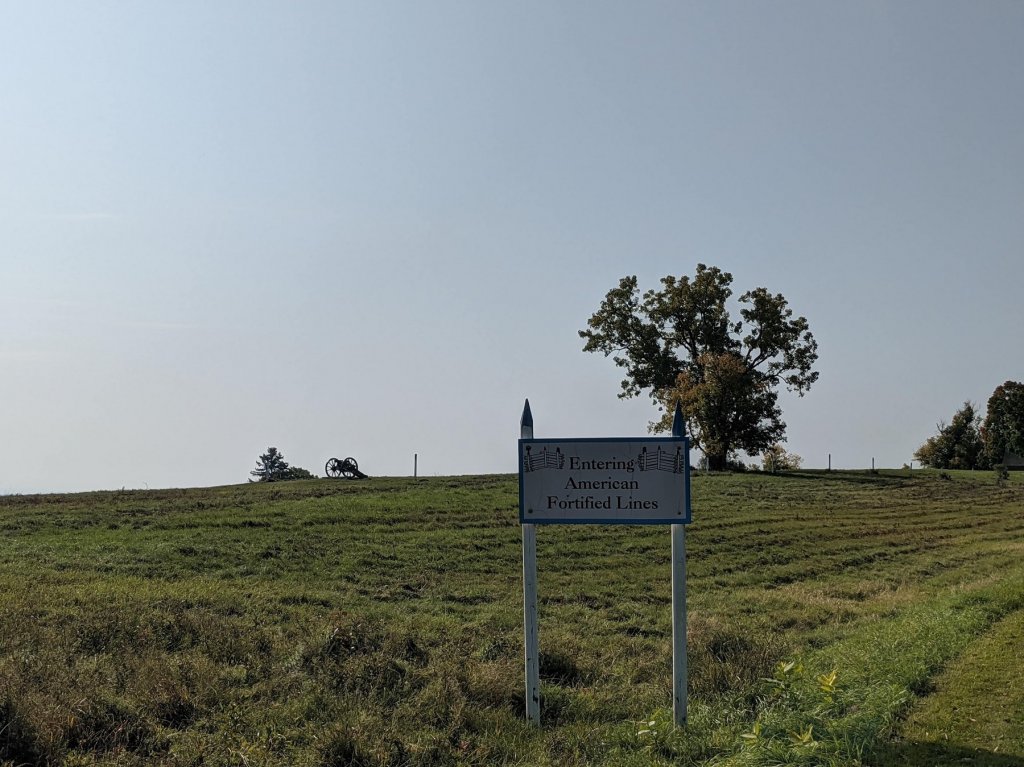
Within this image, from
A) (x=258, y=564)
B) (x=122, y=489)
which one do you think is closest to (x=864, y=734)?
(x=258, y=564)

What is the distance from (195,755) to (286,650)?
2.94 m

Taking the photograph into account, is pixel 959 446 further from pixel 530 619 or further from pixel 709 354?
pixel 530 619

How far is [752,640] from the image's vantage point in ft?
35.8

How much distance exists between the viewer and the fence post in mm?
8398

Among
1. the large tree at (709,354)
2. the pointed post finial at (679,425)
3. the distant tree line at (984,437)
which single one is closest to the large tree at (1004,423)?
the distant tree line at (984,437)

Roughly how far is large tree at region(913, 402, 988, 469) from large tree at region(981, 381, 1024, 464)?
6.20 ft

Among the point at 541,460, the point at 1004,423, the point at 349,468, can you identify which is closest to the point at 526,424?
the point at 541,460

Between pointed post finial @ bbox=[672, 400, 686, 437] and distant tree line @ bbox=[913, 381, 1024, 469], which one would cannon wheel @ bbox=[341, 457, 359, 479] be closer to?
pointed post finial @ bbox=[672, 400, 686, 437]

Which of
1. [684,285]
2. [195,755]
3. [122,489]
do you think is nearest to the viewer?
[195,755]

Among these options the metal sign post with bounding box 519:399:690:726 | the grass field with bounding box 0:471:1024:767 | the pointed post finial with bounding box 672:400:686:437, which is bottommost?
the grass field with bounding box 0:471:1024:767

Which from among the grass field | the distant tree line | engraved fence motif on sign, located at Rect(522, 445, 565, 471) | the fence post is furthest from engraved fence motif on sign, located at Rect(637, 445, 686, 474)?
the distant tree line

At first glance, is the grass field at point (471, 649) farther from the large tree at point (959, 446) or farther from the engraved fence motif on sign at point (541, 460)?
the large tree at point (959, 446)

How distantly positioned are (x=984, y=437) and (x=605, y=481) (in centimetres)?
9179

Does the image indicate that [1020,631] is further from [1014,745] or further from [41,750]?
[41,750]
